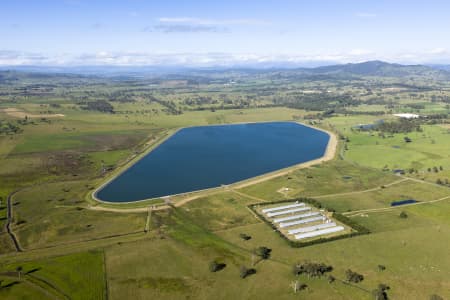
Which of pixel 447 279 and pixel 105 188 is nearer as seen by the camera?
pixel 447 279

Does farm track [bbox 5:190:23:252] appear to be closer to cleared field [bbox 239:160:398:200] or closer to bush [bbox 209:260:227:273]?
bush [bbox 209:260:227:273]

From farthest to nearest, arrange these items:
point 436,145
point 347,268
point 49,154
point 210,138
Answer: point 210,138 < point 436,145 < point 49,154 < point 347,268

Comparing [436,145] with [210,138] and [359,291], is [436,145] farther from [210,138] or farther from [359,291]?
[359,291]

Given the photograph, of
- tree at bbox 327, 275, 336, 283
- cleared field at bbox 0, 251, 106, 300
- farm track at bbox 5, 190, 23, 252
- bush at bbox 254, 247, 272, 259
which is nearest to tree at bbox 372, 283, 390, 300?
tree at bbox 327, 275, 336, 283

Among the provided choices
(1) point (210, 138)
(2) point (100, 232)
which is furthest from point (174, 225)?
(1) point (210, 138)

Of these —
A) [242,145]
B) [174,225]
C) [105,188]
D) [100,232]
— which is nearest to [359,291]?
[174,225]

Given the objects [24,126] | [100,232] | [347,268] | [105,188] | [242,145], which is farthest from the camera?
[24,126]

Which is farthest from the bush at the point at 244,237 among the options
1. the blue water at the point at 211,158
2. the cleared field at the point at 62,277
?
the blue water at the point at 211,158

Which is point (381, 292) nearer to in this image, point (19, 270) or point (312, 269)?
point (312, 269)
